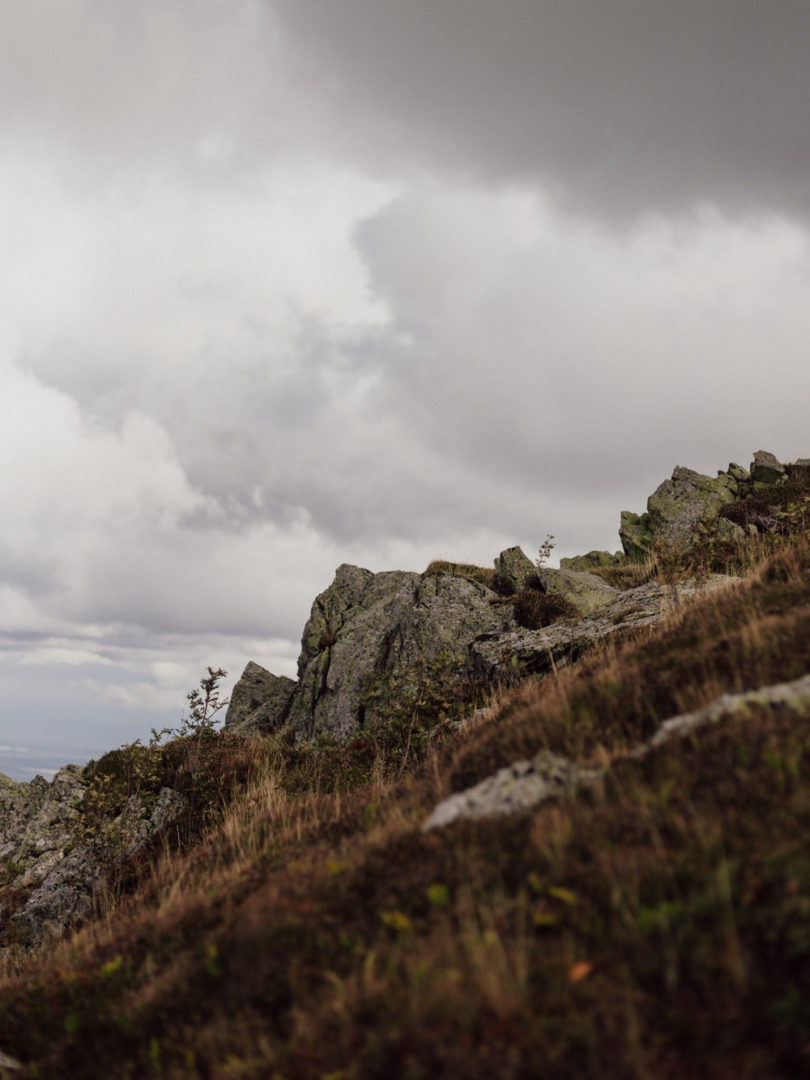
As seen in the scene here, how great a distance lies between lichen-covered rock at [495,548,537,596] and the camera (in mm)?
22750

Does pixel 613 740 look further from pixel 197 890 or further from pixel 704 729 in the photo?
pixel 197 890

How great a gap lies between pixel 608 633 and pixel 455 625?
7.15 m

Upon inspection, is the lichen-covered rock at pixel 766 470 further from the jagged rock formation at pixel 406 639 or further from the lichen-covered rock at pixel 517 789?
the lichen-covered rock at pixel 517 789

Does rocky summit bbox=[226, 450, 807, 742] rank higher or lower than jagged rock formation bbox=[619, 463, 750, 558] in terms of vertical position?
lower

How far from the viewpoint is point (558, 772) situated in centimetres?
512

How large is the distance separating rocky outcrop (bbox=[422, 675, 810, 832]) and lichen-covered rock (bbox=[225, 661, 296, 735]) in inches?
727

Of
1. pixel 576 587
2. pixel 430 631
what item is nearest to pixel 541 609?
pixel 576 587

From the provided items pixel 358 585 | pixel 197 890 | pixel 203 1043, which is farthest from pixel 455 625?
pixel 203 1043

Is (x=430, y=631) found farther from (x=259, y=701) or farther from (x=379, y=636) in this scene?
(x=259, y=701)

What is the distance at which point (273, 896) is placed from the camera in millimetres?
4773

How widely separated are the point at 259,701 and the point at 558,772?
21.1 m

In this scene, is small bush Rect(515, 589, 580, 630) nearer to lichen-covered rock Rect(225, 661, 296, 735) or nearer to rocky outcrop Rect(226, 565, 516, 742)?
rocky outcrop Rect(226, 565, 516, 742)

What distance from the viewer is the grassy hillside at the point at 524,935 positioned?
108 inches

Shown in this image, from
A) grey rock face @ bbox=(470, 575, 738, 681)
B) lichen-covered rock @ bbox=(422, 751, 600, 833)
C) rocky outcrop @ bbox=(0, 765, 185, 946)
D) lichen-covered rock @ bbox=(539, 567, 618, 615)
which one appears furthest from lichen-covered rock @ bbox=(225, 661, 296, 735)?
lichen-covered rock @ bbox=(422, 751, 600, 833)
